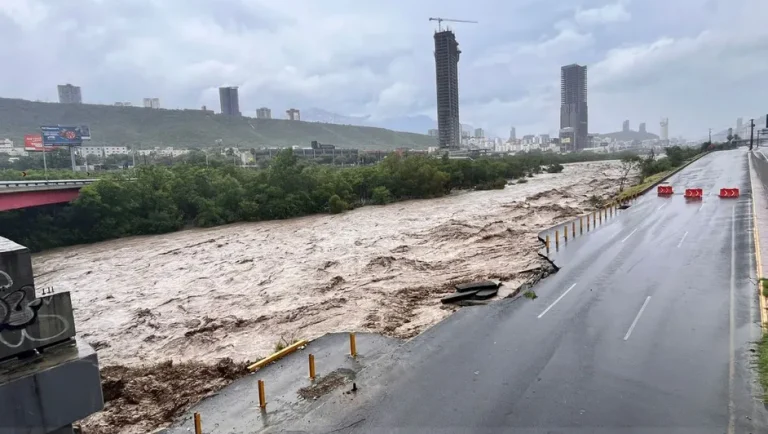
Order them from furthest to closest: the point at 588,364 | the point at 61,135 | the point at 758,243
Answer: the point at 61,135 < the point at 758,243 < the point at 588,364

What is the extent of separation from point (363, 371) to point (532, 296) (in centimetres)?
852

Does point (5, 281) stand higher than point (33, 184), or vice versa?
point (33, 184)

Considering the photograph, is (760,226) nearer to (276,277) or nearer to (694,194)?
(694,194)

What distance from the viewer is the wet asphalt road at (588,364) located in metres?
9.91

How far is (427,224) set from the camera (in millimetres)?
44969

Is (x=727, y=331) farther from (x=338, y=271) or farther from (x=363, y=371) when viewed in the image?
(x=338, y=271)

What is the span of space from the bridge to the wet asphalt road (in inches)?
1709

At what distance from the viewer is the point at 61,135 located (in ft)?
268

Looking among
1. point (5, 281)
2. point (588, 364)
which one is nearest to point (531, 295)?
point (588, 364)

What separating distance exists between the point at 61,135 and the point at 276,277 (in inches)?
2922

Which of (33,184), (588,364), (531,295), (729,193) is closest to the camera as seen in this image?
(588,364)

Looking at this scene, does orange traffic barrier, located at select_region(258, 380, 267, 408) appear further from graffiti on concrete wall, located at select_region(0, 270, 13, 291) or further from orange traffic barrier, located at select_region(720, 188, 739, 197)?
orange traffic barrier, located at select_region(720, 188, 739, 197)

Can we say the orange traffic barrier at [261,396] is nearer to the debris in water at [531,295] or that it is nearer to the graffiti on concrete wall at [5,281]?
the graffiti on concrete wall at [5,281]

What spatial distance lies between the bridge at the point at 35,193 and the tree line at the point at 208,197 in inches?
64.5
